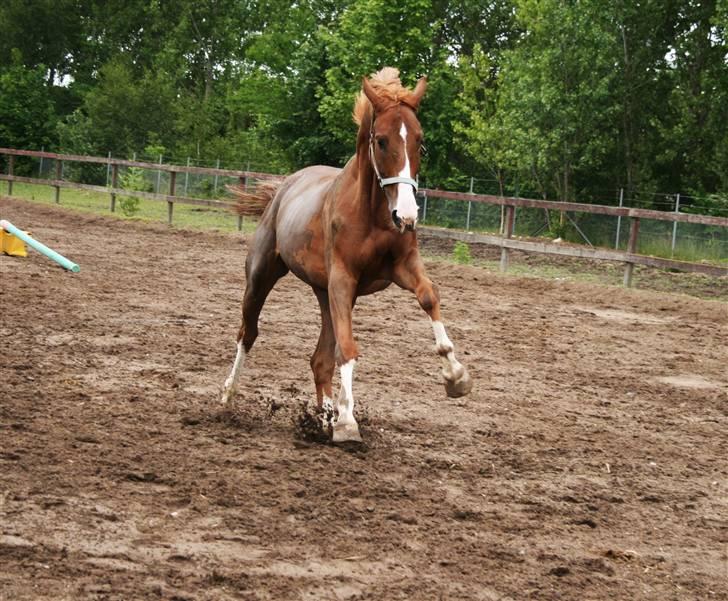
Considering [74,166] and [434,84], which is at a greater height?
[434,84]

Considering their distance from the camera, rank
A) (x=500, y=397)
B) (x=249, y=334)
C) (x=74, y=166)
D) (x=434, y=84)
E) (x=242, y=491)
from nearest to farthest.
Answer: (x=242, y=491)
(x=249, y=334)
(x=500, y=397)
(x=434, y=84)
(x=74, y=166)

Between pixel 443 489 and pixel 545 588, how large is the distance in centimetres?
134

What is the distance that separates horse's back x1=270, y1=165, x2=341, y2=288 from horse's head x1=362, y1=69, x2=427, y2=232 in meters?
0.73

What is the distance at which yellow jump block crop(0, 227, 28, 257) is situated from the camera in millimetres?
6794

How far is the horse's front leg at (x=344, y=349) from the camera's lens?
5.78m

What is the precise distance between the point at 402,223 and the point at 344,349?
81 centimetres

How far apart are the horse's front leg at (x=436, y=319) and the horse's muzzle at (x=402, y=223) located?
0.96 feet

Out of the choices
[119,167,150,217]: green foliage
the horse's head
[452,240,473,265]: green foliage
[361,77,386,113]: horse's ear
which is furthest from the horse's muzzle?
[119,167,150,217]: green foliage

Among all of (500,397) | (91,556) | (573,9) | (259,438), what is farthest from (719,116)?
(91,556)

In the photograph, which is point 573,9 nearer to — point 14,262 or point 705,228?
point 705,228

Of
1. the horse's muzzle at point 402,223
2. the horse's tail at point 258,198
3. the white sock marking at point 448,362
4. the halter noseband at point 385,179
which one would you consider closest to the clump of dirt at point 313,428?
the white sock marking at point 448,362

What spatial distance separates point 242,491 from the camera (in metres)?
4.86

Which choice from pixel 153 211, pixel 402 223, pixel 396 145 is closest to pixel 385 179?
pixel 396 145

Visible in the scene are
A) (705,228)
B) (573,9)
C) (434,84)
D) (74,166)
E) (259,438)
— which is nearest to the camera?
(259,438)
